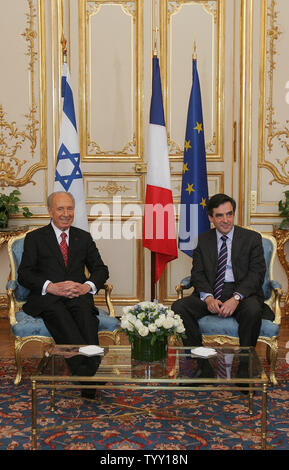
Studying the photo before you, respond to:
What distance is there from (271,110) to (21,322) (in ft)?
10.5

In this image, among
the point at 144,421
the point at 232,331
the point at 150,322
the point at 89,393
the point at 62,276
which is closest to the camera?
the point at 150,322

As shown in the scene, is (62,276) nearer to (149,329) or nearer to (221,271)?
(221,271)

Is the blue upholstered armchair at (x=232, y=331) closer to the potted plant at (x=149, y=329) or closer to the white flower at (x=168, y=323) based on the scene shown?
the potted plant at (x=149, y=329)

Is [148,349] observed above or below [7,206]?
below

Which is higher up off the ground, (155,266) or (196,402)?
(155,266)

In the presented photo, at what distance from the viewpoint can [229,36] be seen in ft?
18.5

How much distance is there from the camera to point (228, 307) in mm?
3936

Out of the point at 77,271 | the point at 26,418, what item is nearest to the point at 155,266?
the point at 77,271

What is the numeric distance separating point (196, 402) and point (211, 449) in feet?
1.99

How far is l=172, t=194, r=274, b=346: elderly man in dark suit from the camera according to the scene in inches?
156

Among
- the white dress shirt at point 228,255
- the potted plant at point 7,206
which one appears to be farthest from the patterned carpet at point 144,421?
the potted plant at point 7,206

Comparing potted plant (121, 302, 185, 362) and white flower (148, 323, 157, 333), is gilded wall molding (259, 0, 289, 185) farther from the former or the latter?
white flower (148, 323, 157, 333)

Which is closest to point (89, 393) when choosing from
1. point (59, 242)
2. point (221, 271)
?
point (59, 242)
